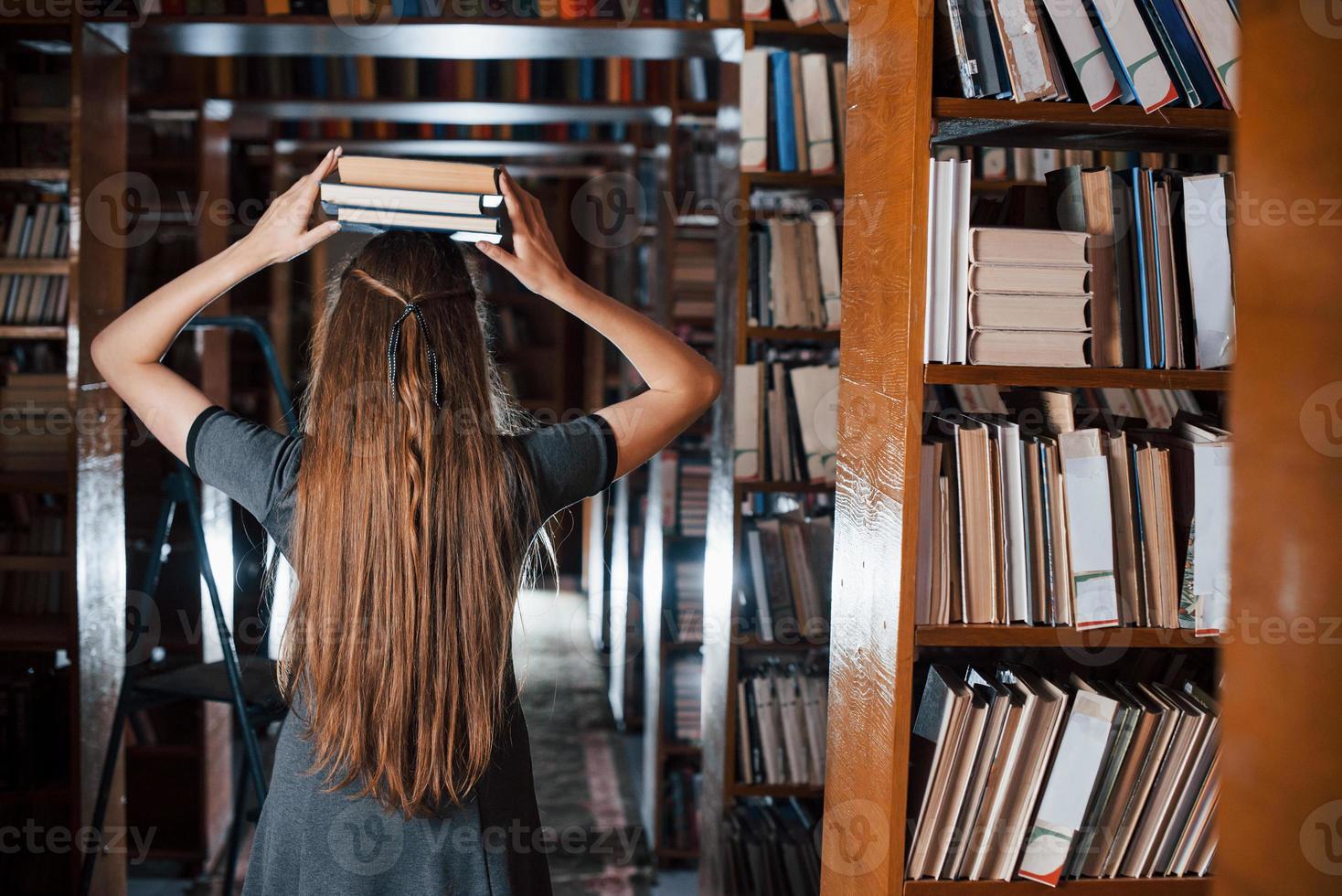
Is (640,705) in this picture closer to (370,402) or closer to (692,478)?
(692,478)

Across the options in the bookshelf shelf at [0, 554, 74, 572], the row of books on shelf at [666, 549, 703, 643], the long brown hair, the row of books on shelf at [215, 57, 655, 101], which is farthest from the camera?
the row of books on shelf at [215, 57, 655, 101]

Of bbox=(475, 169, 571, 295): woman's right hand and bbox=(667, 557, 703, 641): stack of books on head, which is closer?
bbox=(475, 169, 571, 295): woman's right hand

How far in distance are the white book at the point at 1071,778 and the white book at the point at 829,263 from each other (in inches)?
52.3

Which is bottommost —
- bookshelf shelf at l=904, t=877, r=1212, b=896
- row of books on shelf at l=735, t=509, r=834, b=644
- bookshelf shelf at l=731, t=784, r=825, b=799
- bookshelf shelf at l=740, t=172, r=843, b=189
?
bookshelf shelf at l=731, t=784, r=825, b=799

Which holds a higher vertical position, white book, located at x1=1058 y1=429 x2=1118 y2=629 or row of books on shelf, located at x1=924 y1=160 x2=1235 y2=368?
row of books on shelf, located at x1=924 y1=160 x2=1235 y2=368

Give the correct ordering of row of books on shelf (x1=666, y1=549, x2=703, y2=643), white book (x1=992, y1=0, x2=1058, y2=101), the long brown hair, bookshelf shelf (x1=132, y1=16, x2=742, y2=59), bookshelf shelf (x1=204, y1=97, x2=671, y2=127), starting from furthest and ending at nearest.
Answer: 1. row of books on shelf (x1=666, y1=549, x2=703, y2=643)
2. bookshelf shelf (x1=204, y1=97, x2=671, y2=127)
3. bookshelf shelf (x1=132, y1=16, x2=742, y2=59)
4. white book (x1=992, y1=0, x2=1058, y2=101)
5. the long brown hair

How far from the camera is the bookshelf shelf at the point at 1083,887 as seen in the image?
1299 millimetres

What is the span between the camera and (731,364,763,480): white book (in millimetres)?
2445

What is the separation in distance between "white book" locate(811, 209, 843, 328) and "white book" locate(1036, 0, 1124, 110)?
3.87ft

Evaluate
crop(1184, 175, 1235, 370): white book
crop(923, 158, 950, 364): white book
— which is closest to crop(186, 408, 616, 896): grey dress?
crop(923, 158, 950, 364): white book

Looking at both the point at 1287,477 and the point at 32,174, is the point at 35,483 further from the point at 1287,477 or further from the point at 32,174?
the point at 1287,477

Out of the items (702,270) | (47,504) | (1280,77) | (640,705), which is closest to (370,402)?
(1280,77)

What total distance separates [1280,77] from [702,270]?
3.10 meters

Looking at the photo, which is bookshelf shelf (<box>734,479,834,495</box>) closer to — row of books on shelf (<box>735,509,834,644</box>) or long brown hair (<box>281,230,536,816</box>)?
row of books on shelf (<box>735,509,834,644</box>)
